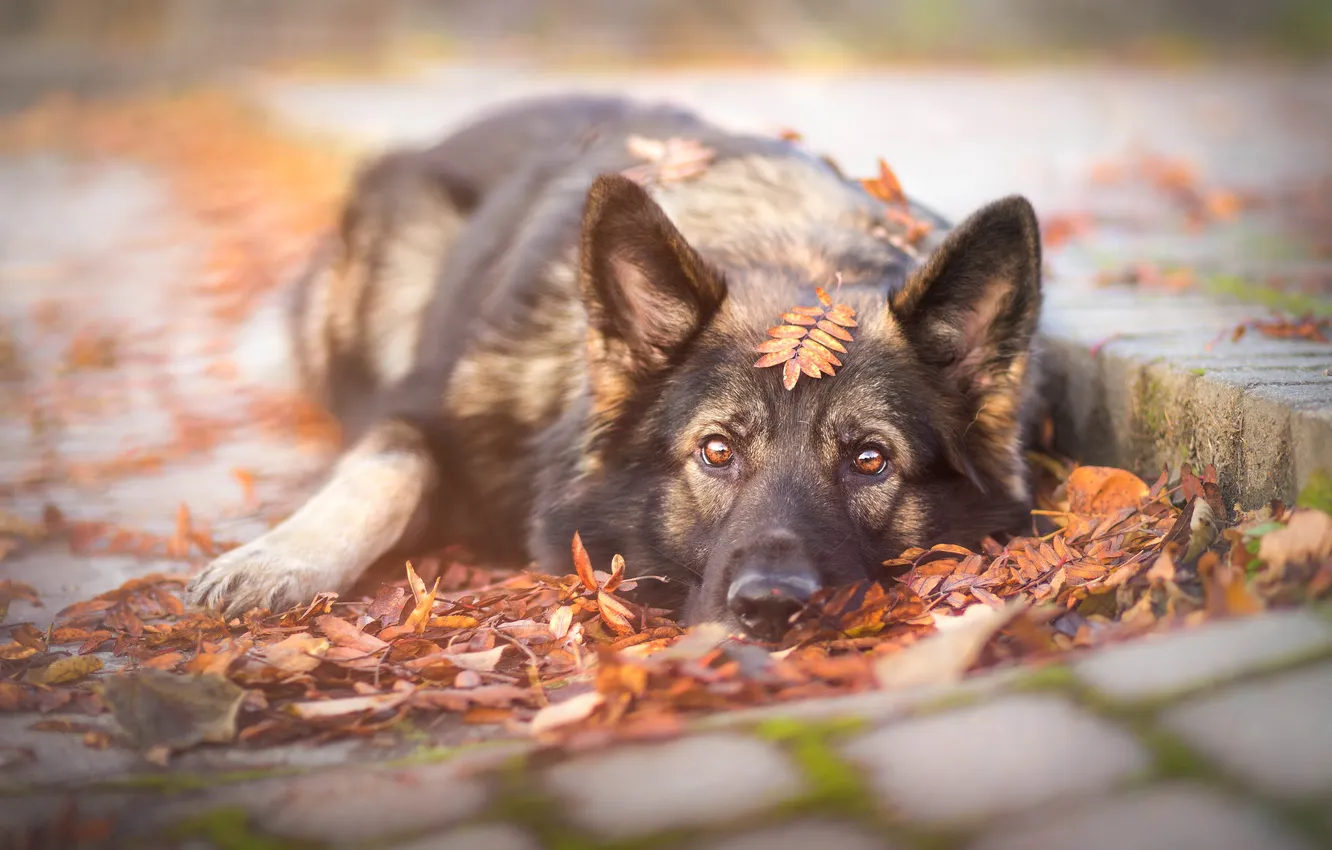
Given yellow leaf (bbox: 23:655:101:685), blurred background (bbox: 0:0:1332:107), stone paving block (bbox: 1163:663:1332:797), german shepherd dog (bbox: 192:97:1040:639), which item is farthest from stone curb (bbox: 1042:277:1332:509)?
blurred background (bbox: 0:0:1332:107)

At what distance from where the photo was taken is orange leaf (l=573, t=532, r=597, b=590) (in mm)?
3289

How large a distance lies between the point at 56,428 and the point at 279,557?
2600 millimetres

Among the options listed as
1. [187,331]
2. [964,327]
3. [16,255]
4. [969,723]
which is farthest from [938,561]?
[16,255]

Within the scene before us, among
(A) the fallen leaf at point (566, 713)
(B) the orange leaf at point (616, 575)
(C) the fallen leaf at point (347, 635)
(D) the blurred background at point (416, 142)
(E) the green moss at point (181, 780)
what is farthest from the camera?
(D) the blurred background at point (416, 142)

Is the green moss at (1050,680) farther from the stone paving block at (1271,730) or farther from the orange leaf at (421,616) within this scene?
the orange leaf at (421,616)

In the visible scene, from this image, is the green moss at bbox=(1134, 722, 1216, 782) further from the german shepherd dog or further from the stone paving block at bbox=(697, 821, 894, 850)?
the german shepherd dog

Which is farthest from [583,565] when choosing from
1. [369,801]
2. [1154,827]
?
[1154,827]

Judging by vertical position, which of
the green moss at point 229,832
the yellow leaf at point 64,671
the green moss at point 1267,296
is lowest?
the yellow leaf at point 64,671

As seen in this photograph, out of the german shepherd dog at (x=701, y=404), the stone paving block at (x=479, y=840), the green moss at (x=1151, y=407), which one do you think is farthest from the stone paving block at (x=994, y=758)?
the green moss at (x=1151, y=407)

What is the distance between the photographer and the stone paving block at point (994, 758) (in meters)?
1.80

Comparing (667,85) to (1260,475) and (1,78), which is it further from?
(1260,475)

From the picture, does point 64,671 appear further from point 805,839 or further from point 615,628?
point 805,839

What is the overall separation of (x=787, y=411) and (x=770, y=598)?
23.3 inches

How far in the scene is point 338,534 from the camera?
11.7 ft
